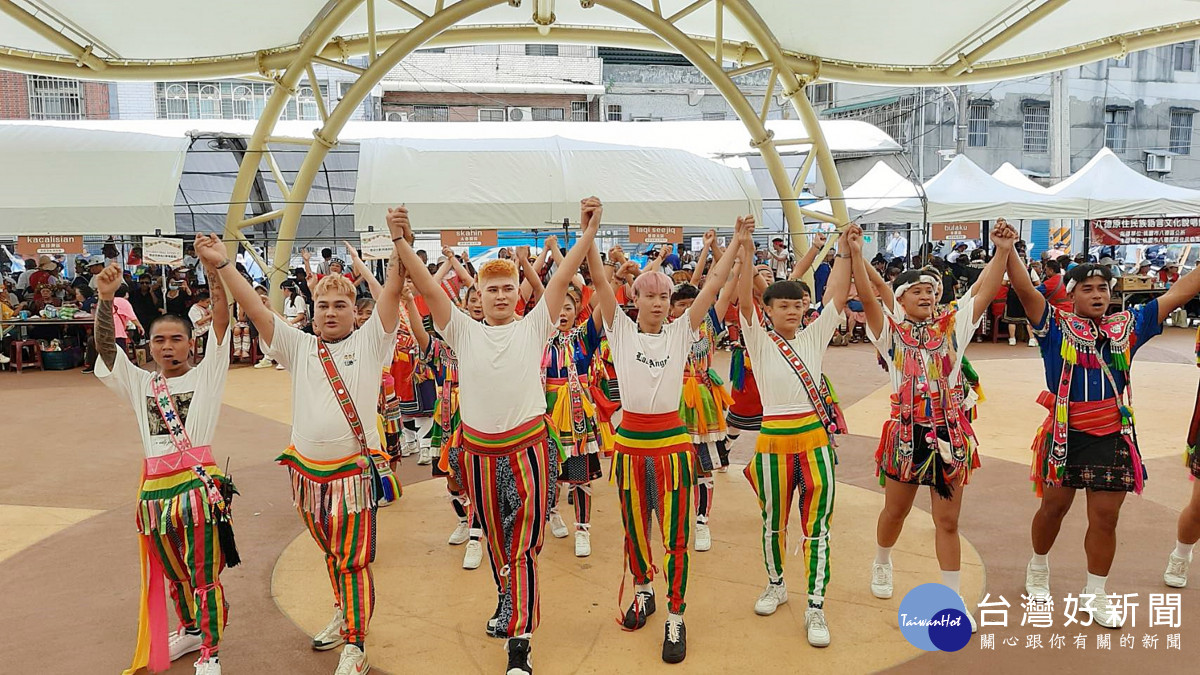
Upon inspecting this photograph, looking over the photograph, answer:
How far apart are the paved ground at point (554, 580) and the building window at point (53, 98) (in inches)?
960

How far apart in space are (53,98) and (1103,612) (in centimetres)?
3292

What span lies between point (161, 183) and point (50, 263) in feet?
24.5

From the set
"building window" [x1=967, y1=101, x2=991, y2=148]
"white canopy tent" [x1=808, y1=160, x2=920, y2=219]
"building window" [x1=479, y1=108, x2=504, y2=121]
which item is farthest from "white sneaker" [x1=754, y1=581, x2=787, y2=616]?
"building window" [x1=967, y1=101, x2=991, y2=148]

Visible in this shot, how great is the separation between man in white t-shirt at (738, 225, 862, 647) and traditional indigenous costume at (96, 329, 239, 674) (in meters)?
2.55

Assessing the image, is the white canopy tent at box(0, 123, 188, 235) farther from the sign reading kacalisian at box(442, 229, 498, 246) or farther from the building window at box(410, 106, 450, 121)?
A: the building window at box(410, 106, 450, 121)

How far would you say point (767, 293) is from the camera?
4301mm

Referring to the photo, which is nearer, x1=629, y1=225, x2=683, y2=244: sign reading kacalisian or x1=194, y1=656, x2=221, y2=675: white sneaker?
x1=194, y1=656, x2=221, y2=675: white sneaker

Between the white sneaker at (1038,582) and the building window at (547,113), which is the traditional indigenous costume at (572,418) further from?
the building window at (547,113)

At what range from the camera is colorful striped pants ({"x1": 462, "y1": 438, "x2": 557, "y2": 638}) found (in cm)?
371

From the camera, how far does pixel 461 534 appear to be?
565 centimetres

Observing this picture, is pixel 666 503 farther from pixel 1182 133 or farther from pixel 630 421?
pixel 1182 133

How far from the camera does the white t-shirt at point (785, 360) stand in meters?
4.14

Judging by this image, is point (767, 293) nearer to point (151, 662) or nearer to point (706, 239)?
point (706, 239)

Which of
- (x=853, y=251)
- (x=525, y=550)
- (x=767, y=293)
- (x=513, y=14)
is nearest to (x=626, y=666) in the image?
(x=525, y=550)
